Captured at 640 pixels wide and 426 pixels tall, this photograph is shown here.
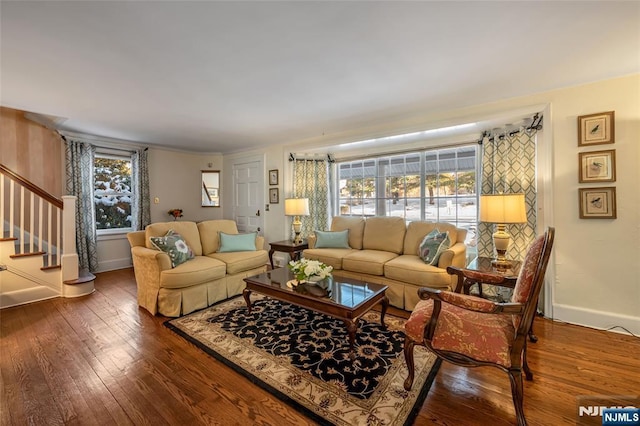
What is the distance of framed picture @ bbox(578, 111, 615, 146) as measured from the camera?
2447mm

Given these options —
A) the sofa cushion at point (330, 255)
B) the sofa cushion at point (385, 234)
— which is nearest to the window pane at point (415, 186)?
the sofa cushion at point (385, 234)

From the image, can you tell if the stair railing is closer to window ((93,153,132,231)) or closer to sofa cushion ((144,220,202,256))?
window ((93,153,132,231))

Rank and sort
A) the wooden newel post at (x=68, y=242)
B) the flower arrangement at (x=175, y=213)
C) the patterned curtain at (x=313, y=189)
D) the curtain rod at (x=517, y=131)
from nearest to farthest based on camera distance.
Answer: the curtain rod at (x=517, y=131)
the wooden newel post at (x=68, y=242)
the patterned curtain at (x=313, y=189)
the flower arrangement at (x=175, y=213)

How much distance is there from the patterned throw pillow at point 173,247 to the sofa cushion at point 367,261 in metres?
1.96

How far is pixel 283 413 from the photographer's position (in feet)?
5.05

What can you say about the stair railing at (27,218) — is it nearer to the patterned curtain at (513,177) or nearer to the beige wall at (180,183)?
the beige wall at (180,183)

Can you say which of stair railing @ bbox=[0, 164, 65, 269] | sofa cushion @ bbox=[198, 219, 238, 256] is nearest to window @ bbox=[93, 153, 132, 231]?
stair railing @ bbox=[0, 164, 65, 269]

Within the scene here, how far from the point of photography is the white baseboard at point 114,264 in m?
4.69

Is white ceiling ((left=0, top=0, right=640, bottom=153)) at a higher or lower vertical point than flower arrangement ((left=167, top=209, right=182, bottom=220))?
higher

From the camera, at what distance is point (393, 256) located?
11.4 ft

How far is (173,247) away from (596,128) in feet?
14.7

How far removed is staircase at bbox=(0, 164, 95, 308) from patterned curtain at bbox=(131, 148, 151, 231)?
4.08 feet

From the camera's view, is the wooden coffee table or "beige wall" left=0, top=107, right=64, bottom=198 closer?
the wooden coffee table

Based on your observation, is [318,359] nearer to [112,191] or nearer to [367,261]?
[367,261]
